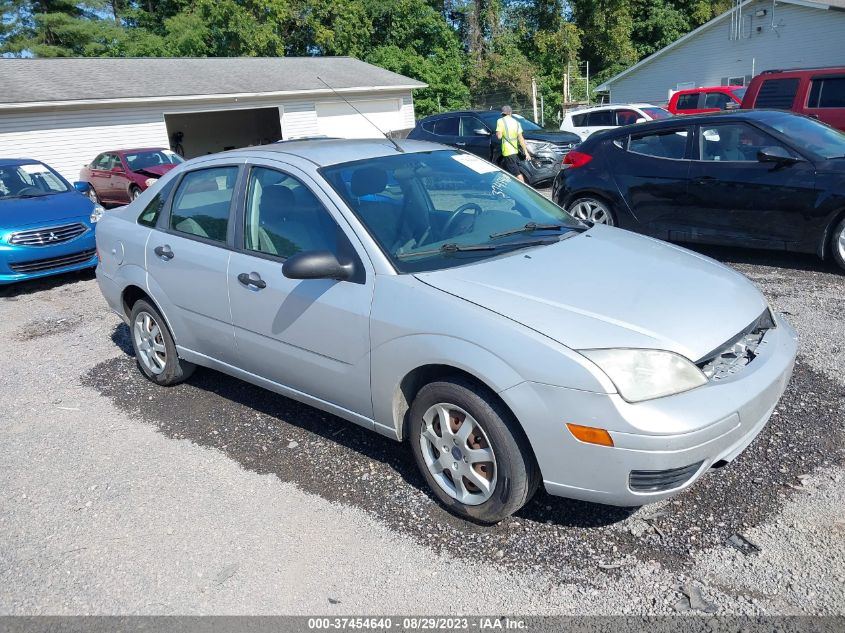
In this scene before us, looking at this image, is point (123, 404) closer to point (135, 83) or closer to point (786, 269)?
point (786, 269)

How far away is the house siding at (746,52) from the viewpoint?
89.1 ft

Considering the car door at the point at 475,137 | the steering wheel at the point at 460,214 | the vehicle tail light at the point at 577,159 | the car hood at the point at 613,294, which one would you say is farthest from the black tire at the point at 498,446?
the car door at the point at 475,137

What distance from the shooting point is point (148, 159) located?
16.7m

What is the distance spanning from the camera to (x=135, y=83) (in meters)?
24.2

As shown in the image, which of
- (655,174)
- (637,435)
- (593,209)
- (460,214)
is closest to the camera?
(637,435)

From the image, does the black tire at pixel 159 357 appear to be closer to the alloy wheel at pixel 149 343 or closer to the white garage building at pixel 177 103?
the alloy wheel at pixel 149 343

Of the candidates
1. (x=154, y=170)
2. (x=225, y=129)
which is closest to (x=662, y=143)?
(x=154, y=170)

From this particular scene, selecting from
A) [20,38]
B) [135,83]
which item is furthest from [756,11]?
[20,38]

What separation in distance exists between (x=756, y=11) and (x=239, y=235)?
30.9 meters

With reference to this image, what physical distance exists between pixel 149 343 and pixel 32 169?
Answer: 6.54 m

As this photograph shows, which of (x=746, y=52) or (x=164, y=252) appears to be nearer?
(x=164, y=252)

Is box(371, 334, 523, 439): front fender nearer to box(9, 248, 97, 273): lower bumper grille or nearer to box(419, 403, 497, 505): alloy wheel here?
box(419, 403, 497, 505): alloy wheel

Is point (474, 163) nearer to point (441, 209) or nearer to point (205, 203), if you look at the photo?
point (441, 209)

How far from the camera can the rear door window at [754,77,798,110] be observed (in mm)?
12961
